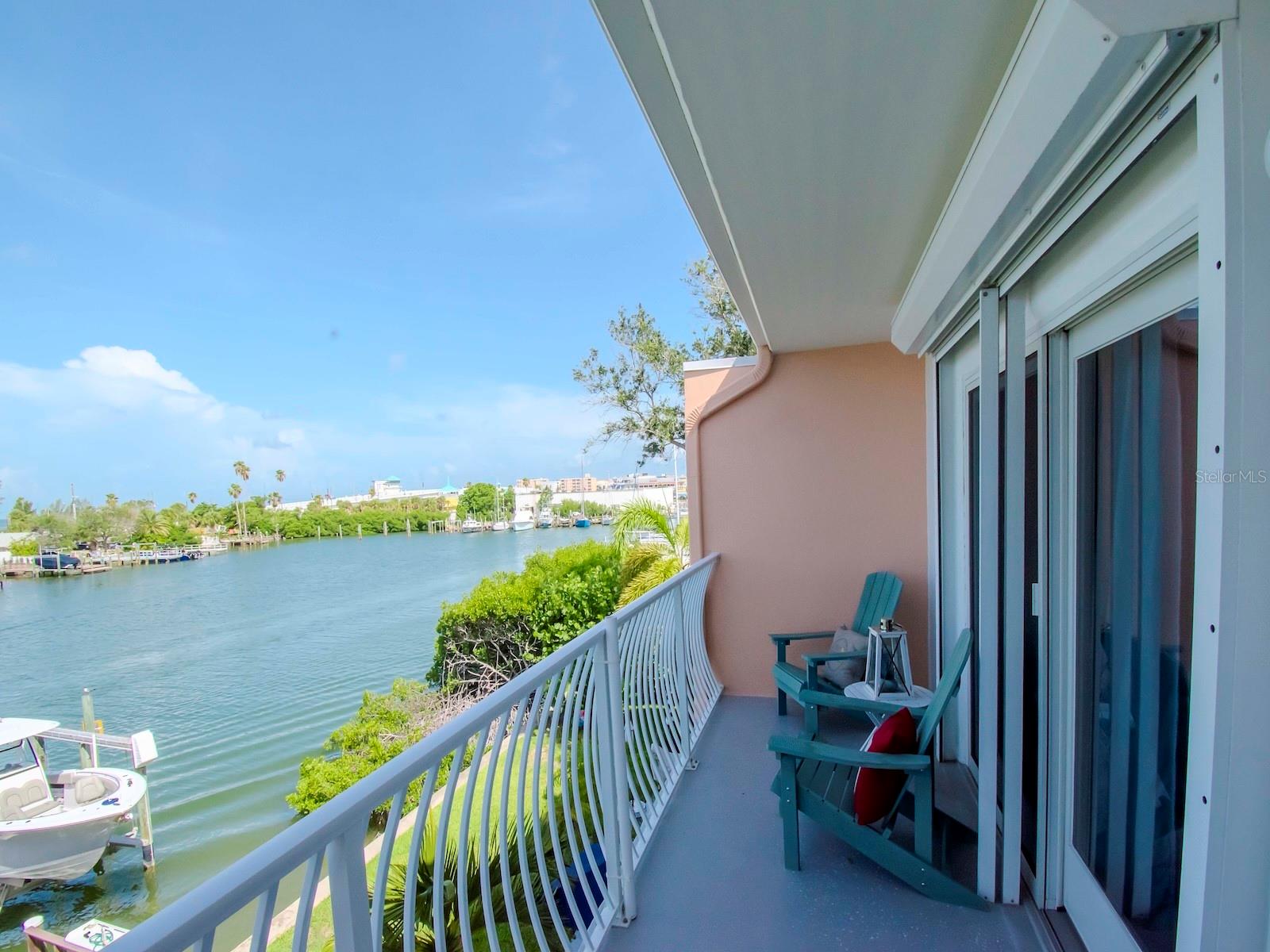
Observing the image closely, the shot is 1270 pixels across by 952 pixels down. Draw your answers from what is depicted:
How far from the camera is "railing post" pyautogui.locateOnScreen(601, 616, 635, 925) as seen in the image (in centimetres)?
215

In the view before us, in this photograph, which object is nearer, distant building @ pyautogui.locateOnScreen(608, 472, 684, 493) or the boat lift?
the boat lift

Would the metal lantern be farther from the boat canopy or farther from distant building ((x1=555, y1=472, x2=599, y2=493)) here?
distant building ((x1=555, y1=472, x2=599, y2=493))

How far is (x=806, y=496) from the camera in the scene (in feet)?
14.9

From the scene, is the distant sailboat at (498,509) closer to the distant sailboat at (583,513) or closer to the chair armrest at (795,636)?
the distant sailboat at (583,513)

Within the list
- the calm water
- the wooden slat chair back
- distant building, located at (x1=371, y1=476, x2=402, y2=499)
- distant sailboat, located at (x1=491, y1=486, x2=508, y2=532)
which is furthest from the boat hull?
distant building, located at (x1=371, y1=476, x2=402, y2=499)

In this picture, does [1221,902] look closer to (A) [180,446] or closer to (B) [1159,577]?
(B) [1159,577]

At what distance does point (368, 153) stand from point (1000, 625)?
38.3m

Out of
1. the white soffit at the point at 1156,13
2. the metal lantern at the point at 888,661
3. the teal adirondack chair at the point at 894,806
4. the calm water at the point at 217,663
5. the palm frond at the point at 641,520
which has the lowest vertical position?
the calm water at the point at 217,663

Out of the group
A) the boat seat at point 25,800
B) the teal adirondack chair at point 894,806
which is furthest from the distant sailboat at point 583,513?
the teal adirondack chair at point 894,806

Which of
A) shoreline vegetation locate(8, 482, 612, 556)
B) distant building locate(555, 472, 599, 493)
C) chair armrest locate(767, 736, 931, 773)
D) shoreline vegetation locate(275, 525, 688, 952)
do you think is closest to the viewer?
chair armrest locate(767, 736, 931, 773)

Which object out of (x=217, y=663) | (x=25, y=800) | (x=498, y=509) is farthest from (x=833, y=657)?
(x=498, y=509)

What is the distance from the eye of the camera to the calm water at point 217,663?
12.1 meters

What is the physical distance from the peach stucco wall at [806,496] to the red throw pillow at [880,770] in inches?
82.4

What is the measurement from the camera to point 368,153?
33156 mm
